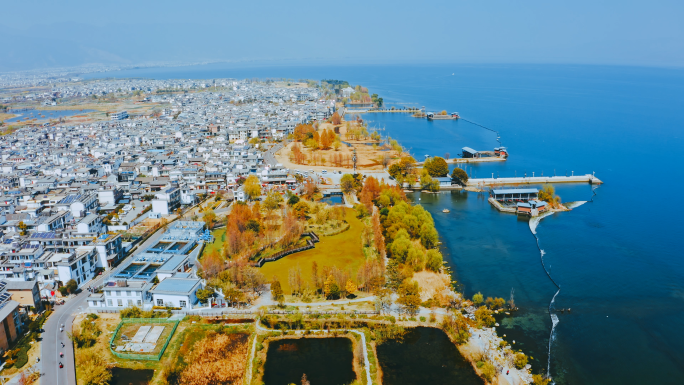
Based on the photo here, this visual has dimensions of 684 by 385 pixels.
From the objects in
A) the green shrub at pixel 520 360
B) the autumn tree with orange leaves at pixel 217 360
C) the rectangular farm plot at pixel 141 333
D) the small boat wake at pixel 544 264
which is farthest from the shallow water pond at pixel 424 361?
the rectangular farm plot at pixel 141 333

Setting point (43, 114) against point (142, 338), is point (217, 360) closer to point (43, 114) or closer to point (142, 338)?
point (142, 338)

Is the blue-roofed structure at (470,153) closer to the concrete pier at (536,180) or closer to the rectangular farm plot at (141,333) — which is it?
the concrete pier at (536,180)

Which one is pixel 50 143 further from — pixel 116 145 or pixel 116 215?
pixel 116 215

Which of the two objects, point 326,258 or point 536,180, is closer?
point 326,258

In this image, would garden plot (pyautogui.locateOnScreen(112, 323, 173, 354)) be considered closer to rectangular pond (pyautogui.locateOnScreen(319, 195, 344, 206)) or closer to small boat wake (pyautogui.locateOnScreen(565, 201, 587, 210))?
rectangular pond (pyautogui.locateOnScreen(319, 195, 344, 206))

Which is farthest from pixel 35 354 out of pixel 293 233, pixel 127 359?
pixel 293 233

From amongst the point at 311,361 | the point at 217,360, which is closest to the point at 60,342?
the point at 217,360
